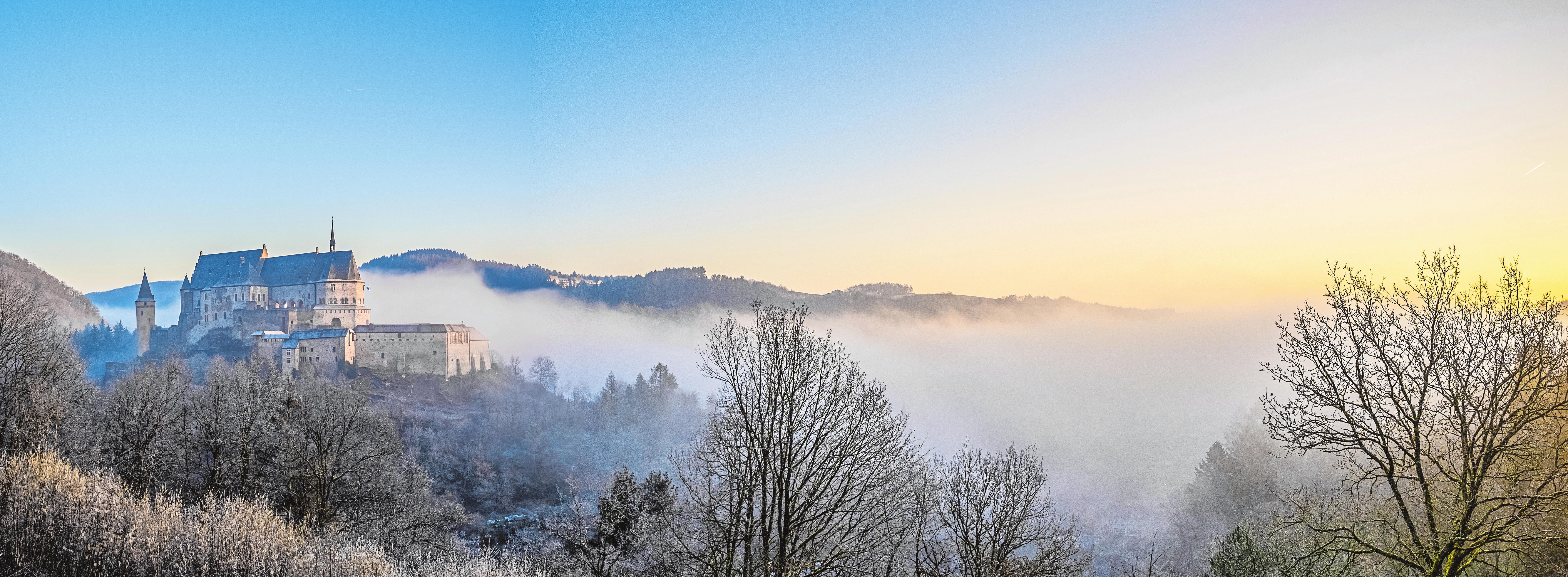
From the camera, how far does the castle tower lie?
7825 cm

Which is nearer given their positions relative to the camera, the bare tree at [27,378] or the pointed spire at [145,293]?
the bare tree at [27,378]

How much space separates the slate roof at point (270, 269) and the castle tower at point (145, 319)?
3767mm

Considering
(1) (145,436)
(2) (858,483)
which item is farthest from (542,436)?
(2) (858,483)

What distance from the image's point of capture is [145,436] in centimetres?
2945

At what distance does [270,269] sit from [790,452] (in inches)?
3456

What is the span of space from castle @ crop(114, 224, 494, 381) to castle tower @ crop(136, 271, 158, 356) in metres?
0.08

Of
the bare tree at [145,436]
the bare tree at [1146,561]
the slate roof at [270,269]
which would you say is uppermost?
the slate roof at [270,269]

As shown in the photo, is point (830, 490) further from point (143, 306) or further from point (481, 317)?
point (481, 317)

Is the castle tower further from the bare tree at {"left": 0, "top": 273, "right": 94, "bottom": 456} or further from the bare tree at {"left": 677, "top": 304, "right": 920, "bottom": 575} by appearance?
the bare tree at {"left": 677, "top": 304, "right": 920, "bottom": 575}

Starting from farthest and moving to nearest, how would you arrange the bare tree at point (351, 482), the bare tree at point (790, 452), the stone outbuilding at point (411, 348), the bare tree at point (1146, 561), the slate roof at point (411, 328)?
the slate roof at point (411, 328) → the stone outbuilding at point (411, 348) → the bare tree at point (1146, 561) → the bare tree at point (351, 482) → the bare tree at point (790, 452)

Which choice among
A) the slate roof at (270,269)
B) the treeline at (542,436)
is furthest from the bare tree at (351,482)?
the slate roof at (270,269)

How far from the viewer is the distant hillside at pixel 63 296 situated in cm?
8350

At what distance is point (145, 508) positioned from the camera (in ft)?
38.8

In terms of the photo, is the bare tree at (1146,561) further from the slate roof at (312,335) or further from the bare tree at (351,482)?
the slate roof at (312,335)
